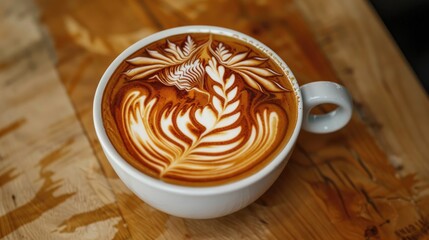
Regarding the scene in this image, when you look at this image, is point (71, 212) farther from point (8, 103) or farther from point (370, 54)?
point (370, 54)

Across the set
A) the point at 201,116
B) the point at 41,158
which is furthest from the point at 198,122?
the point at 41,158

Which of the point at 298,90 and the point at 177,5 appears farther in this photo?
the point at 177,5

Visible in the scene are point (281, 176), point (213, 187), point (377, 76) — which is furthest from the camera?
point (377, 76)

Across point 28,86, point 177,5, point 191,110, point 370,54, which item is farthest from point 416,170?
point 28,86

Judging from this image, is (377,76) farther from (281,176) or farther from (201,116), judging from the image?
(201,116)

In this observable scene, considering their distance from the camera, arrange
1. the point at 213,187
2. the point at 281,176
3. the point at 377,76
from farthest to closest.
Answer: the point at 377,76 < the point at 281,176 < the point at 213,187

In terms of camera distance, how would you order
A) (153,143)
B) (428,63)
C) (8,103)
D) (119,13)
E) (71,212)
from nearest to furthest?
1. (153,143)
2. (71,212)
3. (8,103)
4. (119,13)
5. (428,63)

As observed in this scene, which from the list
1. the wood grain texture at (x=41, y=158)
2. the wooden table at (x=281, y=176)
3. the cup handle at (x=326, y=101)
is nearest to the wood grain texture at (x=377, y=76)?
the wooden table at (x=281, y=176)

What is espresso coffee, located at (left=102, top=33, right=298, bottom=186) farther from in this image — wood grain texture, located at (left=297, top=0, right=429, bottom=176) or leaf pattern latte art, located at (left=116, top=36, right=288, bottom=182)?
wood grain texture, located at (left=297, top=0, right=429, bottom=176)
